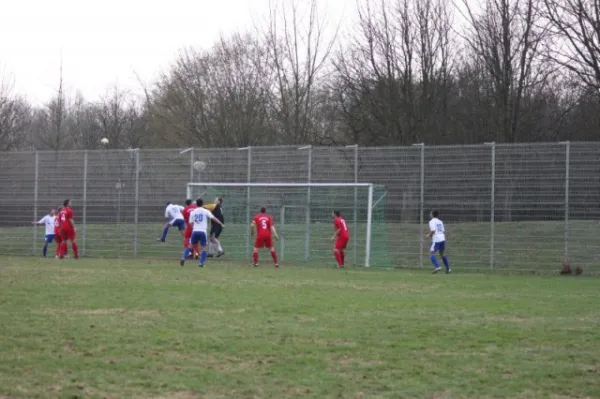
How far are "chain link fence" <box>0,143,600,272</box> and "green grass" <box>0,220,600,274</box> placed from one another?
0.03m

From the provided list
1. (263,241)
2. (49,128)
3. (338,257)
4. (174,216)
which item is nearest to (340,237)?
(338,257)

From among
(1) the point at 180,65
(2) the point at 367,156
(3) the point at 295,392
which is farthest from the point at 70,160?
(3) the point at 295,392

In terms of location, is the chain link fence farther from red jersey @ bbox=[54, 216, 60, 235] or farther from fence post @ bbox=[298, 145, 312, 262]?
red jersey @ bbox=[54, 216, 60, 235]

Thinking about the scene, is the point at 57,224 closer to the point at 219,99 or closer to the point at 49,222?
the point at 49,222

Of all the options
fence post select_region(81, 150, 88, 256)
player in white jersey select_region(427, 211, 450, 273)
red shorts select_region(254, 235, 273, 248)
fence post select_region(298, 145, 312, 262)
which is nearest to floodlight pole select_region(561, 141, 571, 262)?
player in white jersey select_region(427, 211, 450, 273)

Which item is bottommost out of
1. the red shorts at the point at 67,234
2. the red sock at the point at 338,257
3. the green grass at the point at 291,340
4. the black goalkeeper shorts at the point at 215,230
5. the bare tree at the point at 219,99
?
the green grass at the point at 291,340

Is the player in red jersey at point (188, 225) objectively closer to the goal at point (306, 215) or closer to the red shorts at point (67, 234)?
the goal at point (306, 215)

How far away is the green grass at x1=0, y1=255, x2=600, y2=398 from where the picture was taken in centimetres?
744

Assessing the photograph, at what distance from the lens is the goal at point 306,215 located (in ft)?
83.7

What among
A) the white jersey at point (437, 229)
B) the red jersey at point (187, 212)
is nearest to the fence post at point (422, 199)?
the white jersey at point (437, 229)

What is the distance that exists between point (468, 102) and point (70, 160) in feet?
60.9

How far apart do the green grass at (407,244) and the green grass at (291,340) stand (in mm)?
6493

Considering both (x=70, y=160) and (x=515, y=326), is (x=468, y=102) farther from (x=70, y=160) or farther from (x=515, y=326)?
(x=515, y=326)

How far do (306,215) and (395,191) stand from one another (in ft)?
9.94
